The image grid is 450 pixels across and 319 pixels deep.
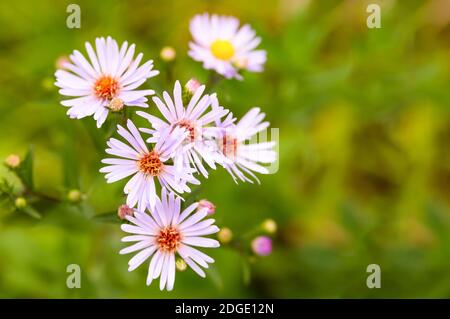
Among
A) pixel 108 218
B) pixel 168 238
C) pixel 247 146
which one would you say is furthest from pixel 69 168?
pixel 247 146

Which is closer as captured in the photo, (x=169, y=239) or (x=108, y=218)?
(x=169, y=239)

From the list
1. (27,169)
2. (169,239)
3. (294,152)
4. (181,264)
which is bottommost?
(181,264)

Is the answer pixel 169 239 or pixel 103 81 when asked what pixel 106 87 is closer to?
pixel 103 81

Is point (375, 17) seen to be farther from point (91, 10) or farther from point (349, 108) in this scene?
point (91, 10)

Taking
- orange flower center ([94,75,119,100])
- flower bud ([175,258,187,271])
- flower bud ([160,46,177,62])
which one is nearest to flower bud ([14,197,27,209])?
orange flower center ([94,75,119,100])

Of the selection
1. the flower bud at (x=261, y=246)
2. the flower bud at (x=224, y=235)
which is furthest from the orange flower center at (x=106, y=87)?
the flower bud at (x=261, y=246)

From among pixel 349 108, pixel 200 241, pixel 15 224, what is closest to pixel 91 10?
pixel 15 224
